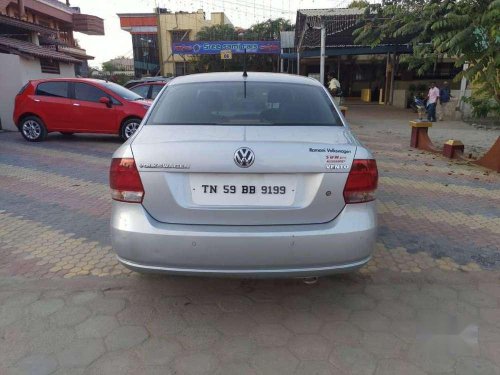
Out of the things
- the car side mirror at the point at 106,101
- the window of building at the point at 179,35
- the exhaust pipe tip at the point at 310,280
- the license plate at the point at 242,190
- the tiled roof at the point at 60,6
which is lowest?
the exhaust pipe tip at the point at 310,280

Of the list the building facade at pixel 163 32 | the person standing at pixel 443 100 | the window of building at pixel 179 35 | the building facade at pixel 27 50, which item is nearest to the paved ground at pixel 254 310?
the building facade at pixel 27 50

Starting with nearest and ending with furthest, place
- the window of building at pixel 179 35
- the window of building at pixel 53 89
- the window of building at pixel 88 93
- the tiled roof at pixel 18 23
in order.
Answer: the window of building at pixel 88 93
the window of building at pixel 53 89
the tiled roof at pixel 18 23
the window of building at pixel 179 35

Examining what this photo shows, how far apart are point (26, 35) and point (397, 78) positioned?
70.3 ft

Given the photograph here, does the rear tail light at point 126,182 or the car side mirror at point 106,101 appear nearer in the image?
the rear tail light at point 126,182

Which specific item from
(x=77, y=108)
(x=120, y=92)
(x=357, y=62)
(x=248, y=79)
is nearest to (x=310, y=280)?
(x=248, y=79)

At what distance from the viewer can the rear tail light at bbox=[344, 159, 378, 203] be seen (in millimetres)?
2572

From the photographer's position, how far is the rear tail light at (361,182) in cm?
257

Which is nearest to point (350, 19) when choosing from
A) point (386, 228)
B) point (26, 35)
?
point (26, 35)

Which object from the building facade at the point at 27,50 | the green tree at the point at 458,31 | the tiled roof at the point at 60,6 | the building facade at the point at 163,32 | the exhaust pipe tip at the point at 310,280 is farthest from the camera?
the building facade at the point at 163,32

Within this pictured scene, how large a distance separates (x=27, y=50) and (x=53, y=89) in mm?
5601

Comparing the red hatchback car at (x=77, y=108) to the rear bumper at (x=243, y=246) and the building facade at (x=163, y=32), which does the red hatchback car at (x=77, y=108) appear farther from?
the building facade at (x=163, y=32)

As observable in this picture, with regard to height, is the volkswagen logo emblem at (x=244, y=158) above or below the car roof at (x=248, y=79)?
below

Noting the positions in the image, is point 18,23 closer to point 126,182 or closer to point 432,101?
point 432,101

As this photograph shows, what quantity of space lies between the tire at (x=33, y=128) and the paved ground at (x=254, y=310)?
19.6 ft
